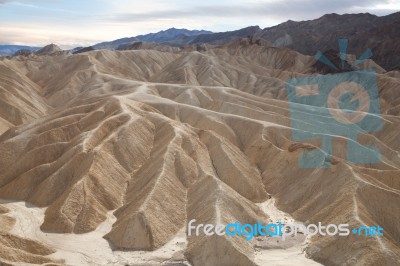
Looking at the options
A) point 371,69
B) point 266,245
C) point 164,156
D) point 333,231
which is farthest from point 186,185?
point 371,69

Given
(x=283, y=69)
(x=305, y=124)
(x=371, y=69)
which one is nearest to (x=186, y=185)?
(x=305, y=124)

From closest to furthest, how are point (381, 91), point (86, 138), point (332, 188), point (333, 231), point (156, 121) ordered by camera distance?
point (333, 231) → point (332, 188) → point (86, 138) → point (156, 121) → point (381, 91)

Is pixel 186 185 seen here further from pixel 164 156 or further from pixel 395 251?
pixel 395 251

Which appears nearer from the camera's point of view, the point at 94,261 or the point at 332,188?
the point at 94,261

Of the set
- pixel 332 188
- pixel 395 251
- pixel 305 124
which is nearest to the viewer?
pixel 395 251

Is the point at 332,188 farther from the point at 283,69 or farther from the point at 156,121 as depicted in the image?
the point at 283,69

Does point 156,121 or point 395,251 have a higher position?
point 156,121
